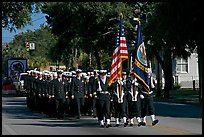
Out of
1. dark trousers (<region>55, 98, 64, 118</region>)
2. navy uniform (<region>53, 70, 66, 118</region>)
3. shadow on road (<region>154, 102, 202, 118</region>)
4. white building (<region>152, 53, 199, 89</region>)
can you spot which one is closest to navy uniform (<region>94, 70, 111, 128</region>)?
navy uniform (<region>53, 70, 66, 118</region>)

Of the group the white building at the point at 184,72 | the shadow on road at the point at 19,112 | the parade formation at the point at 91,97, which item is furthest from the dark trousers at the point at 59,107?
the white building at the point at 184,72

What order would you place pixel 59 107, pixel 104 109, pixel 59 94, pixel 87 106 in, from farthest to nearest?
1. pixel 87 106
2. pixel 59 107
3. pixel 59 94
4. pixel 104 109

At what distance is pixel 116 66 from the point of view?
19562mm

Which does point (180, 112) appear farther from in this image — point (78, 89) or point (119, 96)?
point (119, 96)

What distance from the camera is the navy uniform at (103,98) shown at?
59.5 feet

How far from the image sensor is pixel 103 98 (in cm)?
1828

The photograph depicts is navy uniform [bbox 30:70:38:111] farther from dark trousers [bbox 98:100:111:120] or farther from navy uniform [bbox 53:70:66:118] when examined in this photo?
dark trousers [bbox 98:100:111:120]

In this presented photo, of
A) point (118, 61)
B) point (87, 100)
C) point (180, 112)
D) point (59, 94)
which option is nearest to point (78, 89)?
point (59, 94)

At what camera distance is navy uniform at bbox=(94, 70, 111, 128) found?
18.1 m

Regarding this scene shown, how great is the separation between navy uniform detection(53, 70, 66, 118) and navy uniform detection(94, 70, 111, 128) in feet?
12.4

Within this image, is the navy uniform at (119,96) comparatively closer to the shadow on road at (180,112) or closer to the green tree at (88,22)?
the shadow on road at (180,112)

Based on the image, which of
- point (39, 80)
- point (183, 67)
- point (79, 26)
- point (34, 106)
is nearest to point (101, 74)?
point (39, 80)

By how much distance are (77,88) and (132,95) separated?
3.46 m

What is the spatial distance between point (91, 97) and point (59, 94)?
1.35 meters
